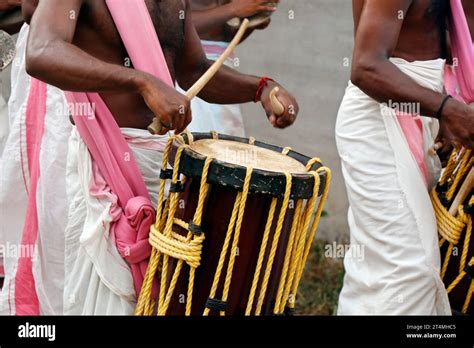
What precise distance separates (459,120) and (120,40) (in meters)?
1.23

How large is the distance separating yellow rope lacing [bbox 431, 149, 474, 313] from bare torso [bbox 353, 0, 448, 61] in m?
0.39

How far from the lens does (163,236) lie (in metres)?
3.42

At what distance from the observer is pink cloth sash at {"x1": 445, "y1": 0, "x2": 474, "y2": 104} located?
4.12 meters

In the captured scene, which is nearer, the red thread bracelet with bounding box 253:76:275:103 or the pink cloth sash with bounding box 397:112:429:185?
the red thread bracelet with bounding box 253:76:275:103

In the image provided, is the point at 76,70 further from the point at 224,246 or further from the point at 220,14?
the point at 220,14

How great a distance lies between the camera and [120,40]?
11.8 feet

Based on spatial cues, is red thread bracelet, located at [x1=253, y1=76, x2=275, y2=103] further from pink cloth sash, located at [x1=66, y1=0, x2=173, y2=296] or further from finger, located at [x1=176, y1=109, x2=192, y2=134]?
finger, located at [x1=176, y1=109, x2=192, y2=134]

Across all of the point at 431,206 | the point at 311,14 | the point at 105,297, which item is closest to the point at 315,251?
the point at 311,14

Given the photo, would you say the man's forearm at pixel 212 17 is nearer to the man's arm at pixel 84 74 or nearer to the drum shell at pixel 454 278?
the drum shell at pixel 454 278

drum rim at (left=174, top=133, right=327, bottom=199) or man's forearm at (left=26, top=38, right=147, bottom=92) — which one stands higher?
man's forearm at (left=26, top=38, right=147, bottom=92)

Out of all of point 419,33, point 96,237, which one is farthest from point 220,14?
point 96,237

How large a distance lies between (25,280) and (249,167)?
56.2 inches

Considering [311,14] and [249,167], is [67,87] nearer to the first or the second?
[249,167]

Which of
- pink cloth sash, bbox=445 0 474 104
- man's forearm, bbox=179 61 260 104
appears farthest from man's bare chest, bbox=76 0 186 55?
pink cloth sash, bbox=445 0 474 104
